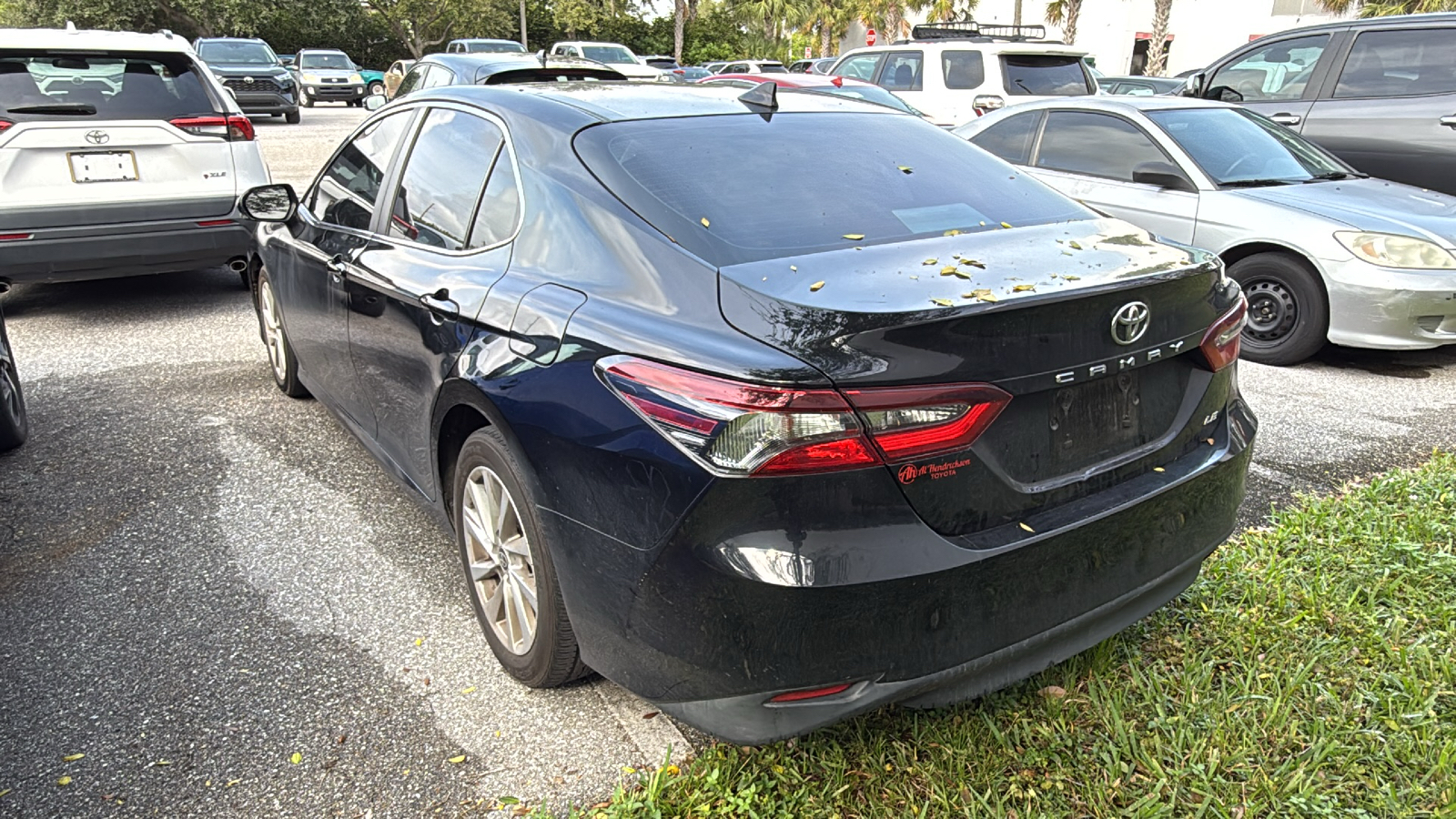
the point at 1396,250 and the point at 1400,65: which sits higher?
the point at 1400,65

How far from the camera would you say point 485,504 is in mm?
2736

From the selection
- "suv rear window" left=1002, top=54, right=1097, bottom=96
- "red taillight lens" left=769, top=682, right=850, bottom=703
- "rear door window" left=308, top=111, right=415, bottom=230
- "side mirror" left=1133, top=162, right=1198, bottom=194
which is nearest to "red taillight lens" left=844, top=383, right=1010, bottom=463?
"red taillight lens" left=769, top=682, right=850, bottom=703

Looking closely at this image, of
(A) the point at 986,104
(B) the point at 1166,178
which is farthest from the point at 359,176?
(A) the point at 986,104

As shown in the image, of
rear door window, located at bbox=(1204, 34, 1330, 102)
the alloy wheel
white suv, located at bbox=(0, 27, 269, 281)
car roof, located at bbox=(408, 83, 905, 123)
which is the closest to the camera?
car roof, located at bbox=(408, 83, 905, 123)

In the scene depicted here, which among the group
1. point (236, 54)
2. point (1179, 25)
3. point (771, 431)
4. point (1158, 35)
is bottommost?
point (771, 431)

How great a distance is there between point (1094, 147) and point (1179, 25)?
1478 inches

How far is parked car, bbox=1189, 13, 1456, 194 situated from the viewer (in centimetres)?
748

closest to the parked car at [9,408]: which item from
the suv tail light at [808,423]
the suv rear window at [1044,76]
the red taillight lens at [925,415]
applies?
the suv tail light at [808,423]

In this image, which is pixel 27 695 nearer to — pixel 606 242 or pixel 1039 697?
pixel 606 242

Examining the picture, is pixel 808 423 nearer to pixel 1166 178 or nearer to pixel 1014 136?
pixel 1166 178

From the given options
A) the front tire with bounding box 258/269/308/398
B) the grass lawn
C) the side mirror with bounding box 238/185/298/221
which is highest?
the side mirror with bounding box 238/185/298/221

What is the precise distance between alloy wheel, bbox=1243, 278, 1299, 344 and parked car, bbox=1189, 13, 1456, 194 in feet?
9.12

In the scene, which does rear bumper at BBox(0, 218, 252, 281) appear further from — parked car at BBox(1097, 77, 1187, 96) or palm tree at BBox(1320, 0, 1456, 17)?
palm tree at BBox(1320, 0, 1456, 17)

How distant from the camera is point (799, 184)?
2707 mm
